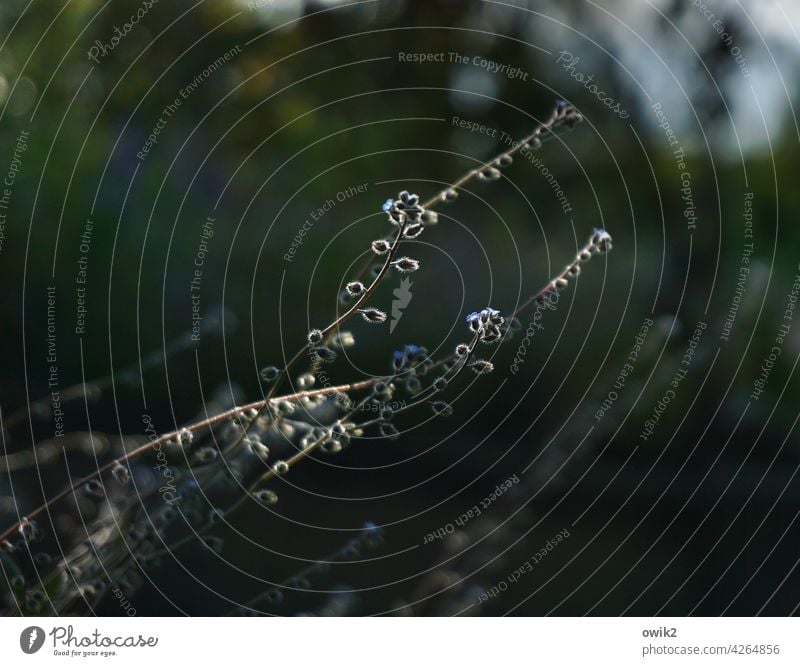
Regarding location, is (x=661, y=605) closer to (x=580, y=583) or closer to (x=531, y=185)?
(x=580, y=583)

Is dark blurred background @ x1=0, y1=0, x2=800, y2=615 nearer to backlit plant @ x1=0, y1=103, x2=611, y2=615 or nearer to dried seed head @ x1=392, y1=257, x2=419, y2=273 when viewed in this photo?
backlit plant @ x1=0, y1=103, x2=611, y2=615

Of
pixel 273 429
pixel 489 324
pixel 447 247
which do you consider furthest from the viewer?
pixel 447 247

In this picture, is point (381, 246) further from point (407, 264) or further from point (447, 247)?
point (447, 247)

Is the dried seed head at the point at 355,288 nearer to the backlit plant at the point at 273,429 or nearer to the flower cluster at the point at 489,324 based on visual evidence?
the backlit plant at the point at 273,429

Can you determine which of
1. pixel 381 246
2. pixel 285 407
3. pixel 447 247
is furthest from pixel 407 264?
pixel 447 247

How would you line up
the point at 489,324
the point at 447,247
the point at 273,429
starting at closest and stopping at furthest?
the point at 489,324 < the point at 273,429 < the point at 447,247

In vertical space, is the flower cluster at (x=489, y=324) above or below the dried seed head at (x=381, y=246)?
below

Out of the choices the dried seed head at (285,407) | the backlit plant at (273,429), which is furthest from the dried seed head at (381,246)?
the dried seed head at (285,407)
